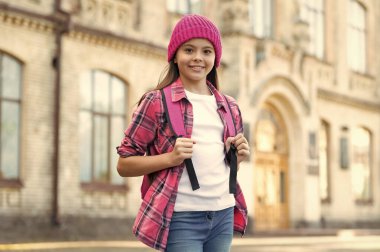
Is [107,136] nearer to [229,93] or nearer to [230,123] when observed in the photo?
[229,93]

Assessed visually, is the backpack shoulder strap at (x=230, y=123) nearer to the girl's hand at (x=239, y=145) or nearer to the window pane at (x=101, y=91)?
the girl's hand at (x=239, y=145)

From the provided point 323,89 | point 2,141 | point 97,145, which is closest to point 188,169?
point 2,141

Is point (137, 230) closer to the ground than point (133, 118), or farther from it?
closer to the ground

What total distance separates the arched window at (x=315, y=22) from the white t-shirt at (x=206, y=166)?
2488 centimetres

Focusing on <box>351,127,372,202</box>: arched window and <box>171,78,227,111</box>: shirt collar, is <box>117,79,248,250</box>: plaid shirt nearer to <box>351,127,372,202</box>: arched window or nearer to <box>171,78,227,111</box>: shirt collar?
<box>171,78,227,111</box>: shirt collar

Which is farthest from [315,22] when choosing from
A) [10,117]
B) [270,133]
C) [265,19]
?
[10,117]

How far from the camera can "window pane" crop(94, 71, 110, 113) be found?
18.7 m

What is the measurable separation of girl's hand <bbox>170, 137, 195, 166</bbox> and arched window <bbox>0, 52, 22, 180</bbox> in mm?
13653

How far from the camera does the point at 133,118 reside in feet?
10.5

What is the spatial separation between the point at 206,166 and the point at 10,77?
1402cm

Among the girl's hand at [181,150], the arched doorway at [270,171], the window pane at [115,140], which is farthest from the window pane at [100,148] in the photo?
Answer: the girl's hand at [181,150]

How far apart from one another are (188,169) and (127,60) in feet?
55.2

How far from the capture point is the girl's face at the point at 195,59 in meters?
3.26

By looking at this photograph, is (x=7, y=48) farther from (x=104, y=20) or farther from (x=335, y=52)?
(x=335, y=52)
